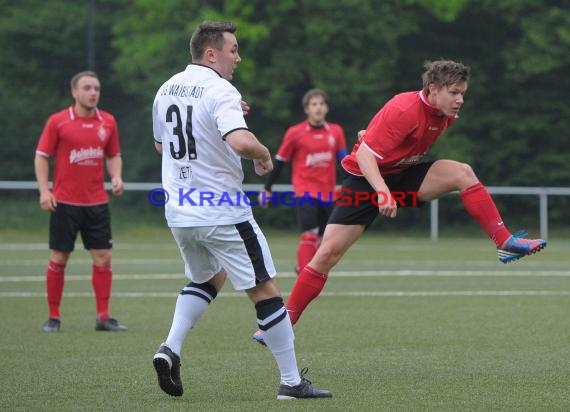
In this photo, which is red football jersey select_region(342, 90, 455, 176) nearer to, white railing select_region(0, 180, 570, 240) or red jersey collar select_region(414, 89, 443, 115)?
red jersey collar select_region(414, 89, 443, 115)

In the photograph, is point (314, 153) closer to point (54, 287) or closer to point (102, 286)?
point (102, 286)

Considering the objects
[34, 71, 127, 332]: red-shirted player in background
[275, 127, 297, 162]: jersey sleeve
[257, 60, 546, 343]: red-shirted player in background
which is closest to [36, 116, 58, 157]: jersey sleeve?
[34, 71, 127, 332]: red-shirted player in background

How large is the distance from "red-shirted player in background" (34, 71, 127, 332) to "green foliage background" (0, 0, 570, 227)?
15.7 metres

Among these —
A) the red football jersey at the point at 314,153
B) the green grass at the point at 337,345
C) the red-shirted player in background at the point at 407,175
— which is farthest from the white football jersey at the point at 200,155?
the red football jersey at the point at 314,153

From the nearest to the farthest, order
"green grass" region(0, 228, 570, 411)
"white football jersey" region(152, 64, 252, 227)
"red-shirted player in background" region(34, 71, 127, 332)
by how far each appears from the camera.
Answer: "white football jersey" region(152, 64, 252, 227) → "green grass" region(0, 228, 570, 411) → "red-shirted player in background" region(34, 71, 127, 332)

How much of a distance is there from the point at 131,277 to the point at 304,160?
268 cm

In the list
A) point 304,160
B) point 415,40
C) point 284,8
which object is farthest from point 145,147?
point 304,160

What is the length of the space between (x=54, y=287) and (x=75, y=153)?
1.16 meters

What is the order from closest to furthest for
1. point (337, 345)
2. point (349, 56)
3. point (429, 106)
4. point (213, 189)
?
point (213, 189), point (429, 106), point (337, 345), point (349, 56)

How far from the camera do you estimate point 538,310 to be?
10.5 m

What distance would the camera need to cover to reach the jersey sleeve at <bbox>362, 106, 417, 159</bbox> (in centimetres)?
737

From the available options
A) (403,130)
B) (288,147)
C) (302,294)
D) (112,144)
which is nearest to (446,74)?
(403,130)

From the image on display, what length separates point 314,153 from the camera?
14.2 metres

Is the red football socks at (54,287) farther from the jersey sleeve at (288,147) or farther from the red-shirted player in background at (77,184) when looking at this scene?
the jersey sleeve at (288,147)
